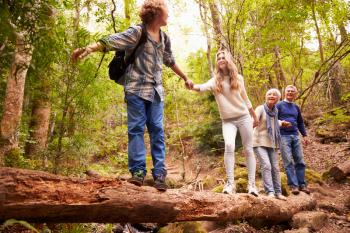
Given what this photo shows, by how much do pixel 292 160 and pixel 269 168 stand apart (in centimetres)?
122

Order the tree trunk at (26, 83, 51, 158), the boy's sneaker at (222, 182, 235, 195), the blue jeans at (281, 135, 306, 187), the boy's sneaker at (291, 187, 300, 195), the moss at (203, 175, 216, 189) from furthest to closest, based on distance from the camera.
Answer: the moss at (203, 175, 216, 189)
the tree trunk at (26, 83, 51, 158)
the blue jeans at (281, 135, 306, 187)
the boy's sneaker at (291, 187, 300, 195)
the boy's sneaker at (222, 182, 235, 195)

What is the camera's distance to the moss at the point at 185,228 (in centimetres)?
583

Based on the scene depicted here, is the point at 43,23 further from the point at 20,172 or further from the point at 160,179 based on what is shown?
the point at 160,179

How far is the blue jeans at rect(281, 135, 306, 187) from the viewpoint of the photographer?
7.01 m

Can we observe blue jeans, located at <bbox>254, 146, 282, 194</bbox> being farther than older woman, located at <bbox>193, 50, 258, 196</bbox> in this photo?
Yes

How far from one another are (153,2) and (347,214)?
19.1 ft

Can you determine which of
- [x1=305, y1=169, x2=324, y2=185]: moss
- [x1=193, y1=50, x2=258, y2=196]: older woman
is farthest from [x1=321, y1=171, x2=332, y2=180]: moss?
[x1=193, y1=50, x2=258, y2=196]: older woman

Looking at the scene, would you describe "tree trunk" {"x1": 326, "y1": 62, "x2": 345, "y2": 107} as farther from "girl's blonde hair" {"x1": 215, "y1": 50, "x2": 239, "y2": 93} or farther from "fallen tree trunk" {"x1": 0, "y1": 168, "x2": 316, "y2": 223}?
"fallen tree trunk" {"x1": 0, "y1": 168, "x2": 316, "y2": 223}

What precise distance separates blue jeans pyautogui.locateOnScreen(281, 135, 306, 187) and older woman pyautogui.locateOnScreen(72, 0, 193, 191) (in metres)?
3.88

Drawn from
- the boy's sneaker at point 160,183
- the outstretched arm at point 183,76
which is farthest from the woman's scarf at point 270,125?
the boy's sneaker at point 160,183

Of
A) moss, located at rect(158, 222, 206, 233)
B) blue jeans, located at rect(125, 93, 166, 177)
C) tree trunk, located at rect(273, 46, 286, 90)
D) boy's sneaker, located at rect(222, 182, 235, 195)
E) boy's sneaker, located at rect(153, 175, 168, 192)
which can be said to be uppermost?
tree trunk, located at rect(273, 46, 286, 90)

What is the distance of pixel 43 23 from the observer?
11.8ft

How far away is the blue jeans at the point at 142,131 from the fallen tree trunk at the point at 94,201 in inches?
11.1

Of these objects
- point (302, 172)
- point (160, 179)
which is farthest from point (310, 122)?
point (160, 179)
